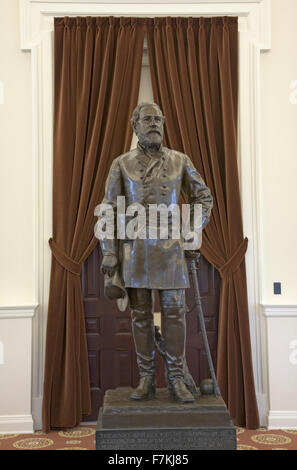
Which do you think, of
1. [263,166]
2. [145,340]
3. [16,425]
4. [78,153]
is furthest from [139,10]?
[16,425]

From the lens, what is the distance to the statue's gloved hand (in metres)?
3.22

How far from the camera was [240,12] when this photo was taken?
17.5ft

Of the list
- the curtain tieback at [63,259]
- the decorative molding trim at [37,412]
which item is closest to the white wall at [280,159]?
the curtain tieback at [63,259]

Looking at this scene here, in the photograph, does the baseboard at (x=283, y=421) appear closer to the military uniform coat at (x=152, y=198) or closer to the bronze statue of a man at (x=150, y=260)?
the bronze statue of a man at (x=150, y=260)

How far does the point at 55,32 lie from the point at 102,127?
998mm

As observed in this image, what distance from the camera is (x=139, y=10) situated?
17.5 ft

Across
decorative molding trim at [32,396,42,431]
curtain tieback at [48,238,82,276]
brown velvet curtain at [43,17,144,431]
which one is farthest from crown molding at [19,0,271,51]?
decorative molding trim at [32,396,42,431]

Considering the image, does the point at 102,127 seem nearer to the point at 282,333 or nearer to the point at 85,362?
the point at 85,362

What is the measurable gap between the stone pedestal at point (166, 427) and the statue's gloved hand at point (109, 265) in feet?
2.45

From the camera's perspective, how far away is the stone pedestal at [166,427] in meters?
2.95

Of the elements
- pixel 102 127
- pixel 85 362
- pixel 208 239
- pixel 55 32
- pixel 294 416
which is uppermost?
pixel 55 32

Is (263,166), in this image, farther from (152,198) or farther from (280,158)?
(152,198)

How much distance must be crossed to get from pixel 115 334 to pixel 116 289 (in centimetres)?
217

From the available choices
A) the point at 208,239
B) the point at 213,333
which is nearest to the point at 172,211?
the point at 208,239
